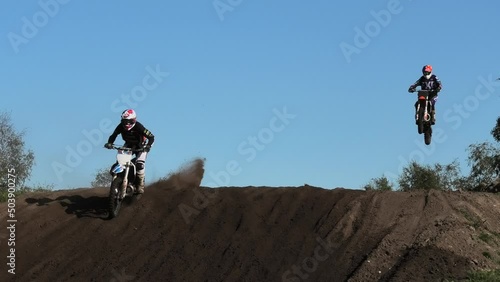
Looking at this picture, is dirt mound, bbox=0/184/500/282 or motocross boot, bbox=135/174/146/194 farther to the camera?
motocross boot, bbox=135/174/146/194

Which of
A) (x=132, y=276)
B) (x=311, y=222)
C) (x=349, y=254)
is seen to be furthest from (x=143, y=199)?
(x=349, y=254)

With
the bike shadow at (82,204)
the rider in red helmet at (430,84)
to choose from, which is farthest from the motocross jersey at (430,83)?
the bike shadow at (82,204)

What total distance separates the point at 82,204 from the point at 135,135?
2.86 meters

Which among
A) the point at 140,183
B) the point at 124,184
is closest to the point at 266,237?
the point at 124,184

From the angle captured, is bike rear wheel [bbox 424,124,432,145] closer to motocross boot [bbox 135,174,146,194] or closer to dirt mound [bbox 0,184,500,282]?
dirt mound [bbox 0,184,500,282]

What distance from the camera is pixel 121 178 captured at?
1697 cm

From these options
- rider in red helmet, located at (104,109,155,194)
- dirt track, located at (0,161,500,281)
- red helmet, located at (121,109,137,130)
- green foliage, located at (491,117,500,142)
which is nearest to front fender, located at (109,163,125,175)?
rider in red helmet, located at (104,109,155,194)

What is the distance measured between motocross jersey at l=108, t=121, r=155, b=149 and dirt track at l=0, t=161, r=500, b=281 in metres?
1.62

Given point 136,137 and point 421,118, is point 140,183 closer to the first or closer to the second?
point 136,137

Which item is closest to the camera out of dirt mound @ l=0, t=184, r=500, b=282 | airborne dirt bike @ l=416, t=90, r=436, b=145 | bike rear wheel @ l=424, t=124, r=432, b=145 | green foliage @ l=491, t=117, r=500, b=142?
dirt mound @ l=0, t=184, r=500, b=282

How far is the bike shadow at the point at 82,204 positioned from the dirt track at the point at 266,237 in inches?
2.3

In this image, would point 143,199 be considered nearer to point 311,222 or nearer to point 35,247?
point 35,247

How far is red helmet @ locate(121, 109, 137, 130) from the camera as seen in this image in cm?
1731

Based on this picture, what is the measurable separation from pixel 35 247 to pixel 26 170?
807 inches
